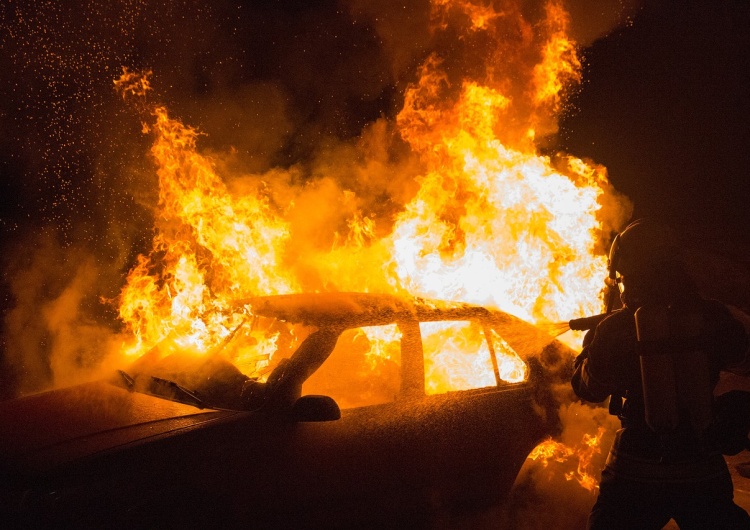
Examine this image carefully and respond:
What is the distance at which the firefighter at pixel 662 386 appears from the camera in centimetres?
225

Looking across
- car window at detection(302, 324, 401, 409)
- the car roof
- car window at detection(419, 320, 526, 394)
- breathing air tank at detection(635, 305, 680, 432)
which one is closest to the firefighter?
breathing air tank at detection(635, 305, 680, 432)

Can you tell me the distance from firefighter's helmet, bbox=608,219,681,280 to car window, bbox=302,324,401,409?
1844 millimetres

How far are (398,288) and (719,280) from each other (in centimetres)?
911

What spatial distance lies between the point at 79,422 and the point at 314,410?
1322 mm

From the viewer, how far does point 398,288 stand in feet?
21.6

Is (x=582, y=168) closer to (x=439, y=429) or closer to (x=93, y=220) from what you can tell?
(x=439, y=429)

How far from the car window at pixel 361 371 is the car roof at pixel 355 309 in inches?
8.2

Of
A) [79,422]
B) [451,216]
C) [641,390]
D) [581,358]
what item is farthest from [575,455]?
[451,216]

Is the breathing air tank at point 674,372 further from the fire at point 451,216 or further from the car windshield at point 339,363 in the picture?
the fire at point 451,216

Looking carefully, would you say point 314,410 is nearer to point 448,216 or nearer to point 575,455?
point 575,455

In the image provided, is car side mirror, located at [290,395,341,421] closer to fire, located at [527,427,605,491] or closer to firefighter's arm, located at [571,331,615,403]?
firefighter's arm, located at [571,331,615,403]

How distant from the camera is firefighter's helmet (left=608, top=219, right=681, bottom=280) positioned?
2.43 meters

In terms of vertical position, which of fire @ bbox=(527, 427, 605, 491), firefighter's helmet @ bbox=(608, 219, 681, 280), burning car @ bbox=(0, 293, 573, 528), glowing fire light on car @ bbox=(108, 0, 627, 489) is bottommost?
fire @ bbox=(527, 427, 605, 491)

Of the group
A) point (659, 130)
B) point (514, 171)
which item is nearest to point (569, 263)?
point (514, 171)
